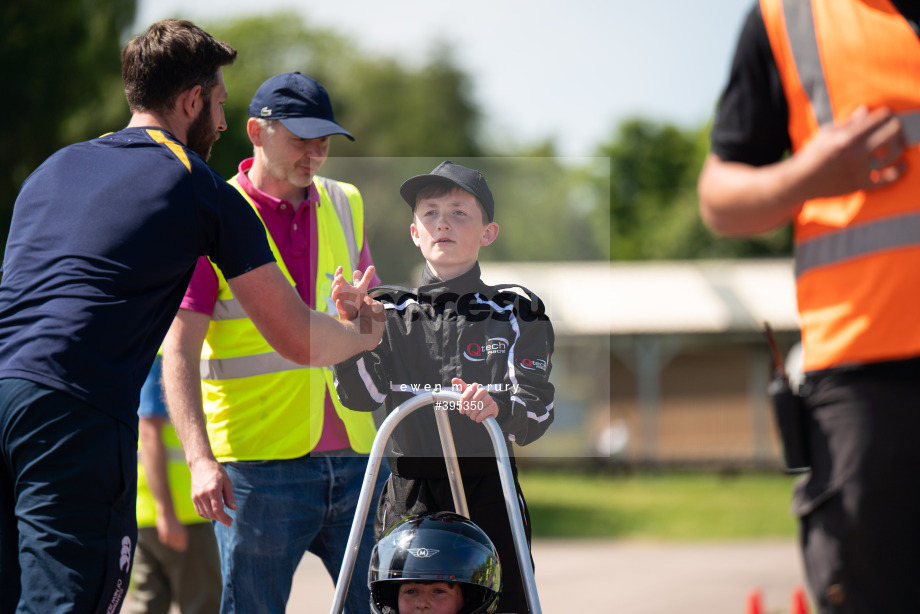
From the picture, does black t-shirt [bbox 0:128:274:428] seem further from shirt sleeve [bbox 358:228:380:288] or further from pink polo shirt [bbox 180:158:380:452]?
shirt sleeve [bbox 358:228:380:288]

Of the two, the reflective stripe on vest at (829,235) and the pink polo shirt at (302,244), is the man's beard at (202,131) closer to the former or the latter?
the pink polo shirt at (302,244)

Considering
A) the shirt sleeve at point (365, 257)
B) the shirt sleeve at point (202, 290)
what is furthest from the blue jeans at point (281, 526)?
the shirt sleeve at point (365, 257)

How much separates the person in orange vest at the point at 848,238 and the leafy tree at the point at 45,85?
13.4 meters

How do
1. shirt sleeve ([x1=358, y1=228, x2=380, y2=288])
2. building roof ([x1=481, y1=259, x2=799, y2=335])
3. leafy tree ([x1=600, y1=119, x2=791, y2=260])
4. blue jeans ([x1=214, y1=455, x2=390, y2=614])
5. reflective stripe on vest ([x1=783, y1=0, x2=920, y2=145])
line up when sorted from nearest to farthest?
reflective stripe on vest ([x1=783, y1=0, x2=920, y2=145]), blue jeans ([x1=214, y1=455, x2=390, y2=614]), shirt sleeve ([x1=358, y1=228, x2=380, y2=288]), building roof ([x1=481, y1=259, x2=799, y2=335]), leafy tree ([x1=600, y1=119, x2=791, y2=260])

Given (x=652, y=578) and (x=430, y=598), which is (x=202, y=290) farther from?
(x=652, y=578)

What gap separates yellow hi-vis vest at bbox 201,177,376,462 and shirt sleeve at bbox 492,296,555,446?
2.74 ft

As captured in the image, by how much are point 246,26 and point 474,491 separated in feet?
206

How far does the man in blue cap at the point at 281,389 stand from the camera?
4.08 metres

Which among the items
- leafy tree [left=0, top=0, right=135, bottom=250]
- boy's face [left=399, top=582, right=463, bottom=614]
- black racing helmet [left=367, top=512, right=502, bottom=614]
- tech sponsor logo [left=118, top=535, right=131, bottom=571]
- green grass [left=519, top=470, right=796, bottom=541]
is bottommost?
green grass [left=519, top=470, right=796, bottom=541]

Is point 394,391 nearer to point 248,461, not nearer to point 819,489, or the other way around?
point 248,461

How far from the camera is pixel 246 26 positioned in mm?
63125

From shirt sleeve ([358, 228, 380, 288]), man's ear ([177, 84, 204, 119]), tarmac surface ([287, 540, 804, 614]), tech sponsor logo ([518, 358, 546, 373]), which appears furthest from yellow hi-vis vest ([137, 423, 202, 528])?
tarmac surface ([287, 540, 804, 614])

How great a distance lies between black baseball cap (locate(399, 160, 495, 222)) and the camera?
3818mm

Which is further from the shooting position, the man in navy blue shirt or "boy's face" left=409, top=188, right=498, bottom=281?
"boy's face" left=409, top=188, right=498, bottom=281
